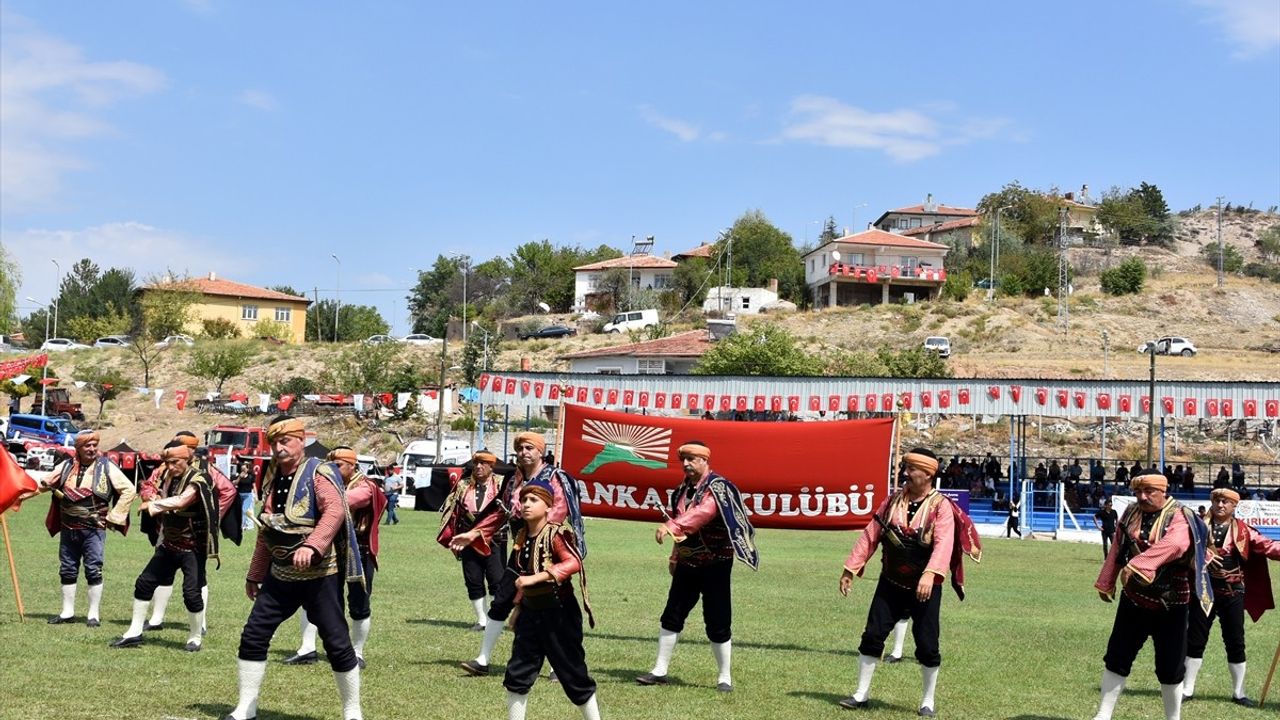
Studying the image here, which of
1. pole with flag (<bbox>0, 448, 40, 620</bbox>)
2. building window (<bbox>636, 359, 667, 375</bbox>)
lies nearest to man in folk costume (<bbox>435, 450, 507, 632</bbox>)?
pole with flag (<bbox>0, 448, 40, 620</bbox>)

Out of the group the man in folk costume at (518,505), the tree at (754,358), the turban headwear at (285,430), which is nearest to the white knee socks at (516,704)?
the man in folk costume at (518,505)

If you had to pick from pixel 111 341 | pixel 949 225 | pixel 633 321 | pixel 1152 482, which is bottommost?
pixel 1152 482

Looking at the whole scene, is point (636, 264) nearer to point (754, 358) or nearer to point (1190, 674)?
point (754, 358)

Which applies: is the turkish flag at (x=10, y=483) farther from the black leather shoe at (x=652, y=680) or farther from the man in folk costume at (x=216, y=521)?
the black leather shoe at (x=652, y=680)

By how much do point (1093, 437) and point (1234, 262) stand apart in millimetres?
73727


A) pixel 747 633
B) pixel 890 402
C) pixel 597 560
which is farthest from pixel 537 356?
pixel 747 633

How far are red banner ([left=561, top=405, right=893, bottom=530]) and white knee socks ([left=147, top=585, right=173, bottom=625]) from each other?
174 inches

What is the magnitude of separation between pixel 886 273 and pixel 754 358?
38607 mm

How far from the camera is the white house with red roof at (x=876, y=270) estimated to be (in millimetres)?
103062

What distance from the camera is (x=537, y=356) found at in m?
85.4

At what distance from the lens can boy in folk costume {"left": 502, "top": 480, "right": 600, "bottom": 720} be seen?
8.34 metres

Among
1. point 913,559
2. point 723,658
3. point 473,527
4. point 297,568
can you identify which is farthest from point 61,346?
point 913,559

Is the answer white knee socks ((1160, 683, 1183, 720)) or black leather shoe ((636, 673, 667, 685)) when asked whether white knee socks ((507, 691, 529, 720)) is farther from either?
white knee socks ((1160, 683, 1183, 720))

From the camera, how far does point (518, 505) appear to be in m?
Result: 9.98
